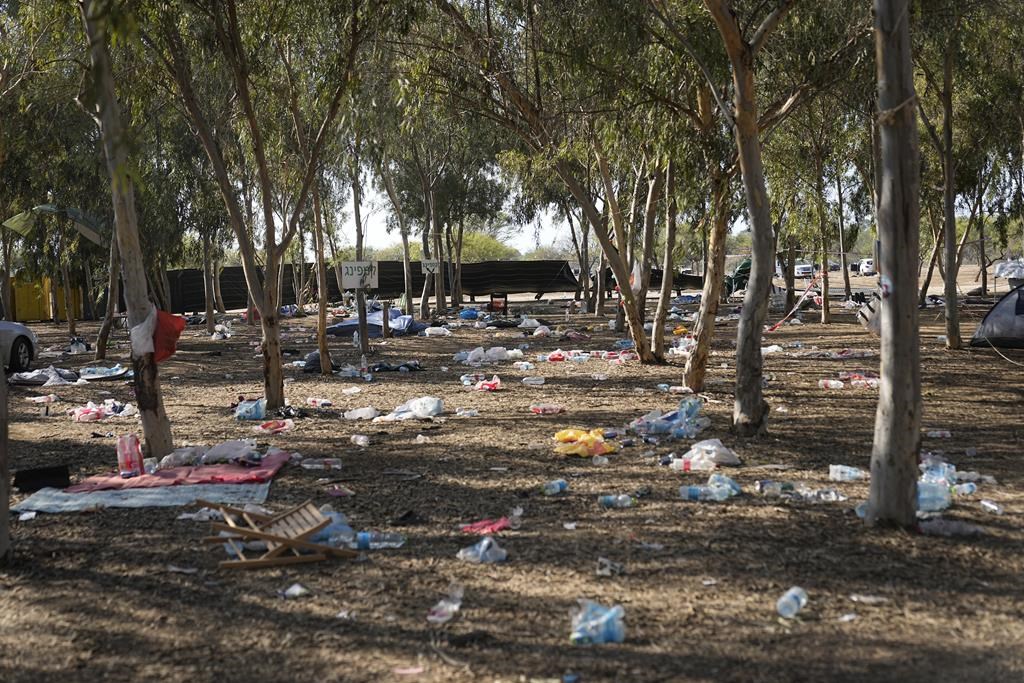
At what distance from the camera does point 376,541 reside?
5539 millimetres

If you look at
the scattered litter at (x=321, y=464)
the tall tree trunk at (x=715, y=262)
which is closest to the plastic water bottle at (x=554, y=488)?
the scattered litter at (x=321, y=464)

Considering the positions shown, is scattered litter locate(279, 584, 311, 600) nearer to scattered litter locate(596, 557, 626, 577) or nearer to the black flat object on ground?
scattered litter locate(596, 557, 626, 577)

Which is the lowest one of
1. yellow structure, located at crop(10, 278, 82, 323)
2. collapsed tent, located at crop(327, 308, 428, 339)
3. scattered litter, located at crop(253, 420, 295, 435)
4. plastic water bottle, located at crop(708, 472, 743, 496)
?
plastic water bottle, located at crop(708, 472, 743, 496)

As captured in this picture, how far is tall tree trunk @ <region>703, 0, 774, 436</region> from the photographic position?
316 inches

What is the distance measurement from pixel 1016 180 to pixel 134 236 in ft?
82.0

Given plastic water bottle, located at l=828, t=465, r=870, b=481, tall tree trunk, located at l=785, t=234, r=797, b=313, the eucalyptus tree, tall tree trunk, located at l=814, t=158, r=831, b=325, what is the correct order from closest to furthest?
plastic water bottle, located at l=828, t=465, r=870, b=481 → the eucalyptus tree → tall tree trunk, located at l=814, t=158, r=831, b=325 → tall tree trunk, located at l=785, t=234, r=797, b=313

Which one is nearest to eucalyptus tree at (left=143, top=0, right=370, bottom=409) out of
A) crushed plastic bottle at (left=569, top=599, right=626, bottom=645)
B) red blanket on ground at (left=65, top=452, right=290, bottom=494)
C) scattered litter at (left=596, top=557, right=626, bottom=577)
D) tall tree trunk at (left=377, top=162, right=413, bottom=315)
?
red blanket on ground at (left=65, top=452, right=290, bottom=494)

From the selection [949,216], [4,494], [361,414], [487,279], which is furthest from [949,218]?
[487,279]

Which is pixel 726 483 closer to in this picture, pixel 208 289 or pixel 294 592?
pixel 294 592

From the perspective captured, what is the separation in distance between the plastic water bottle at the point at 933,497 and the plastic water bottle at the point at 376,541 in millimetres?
3026

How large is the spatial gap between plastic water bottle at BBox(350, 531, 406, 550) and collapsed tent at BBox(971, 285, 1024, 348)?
521 inches

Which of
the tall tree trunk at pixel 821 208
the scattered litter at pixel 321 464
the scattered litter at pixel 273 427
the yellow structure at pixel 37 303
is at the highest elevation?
the tall tree trunk at pixel 821 208

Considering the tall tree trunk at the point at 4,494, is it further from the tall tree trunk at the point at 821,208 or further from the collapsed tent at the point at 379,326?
the tall tree trunk at the point at 821,208

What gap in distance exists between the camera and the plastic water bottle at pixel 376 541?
5461 millimetres
